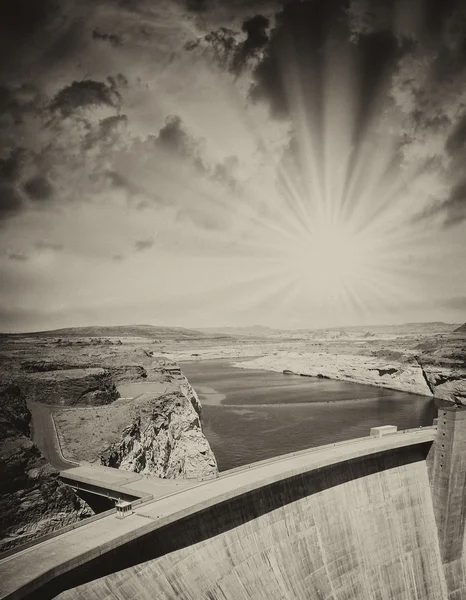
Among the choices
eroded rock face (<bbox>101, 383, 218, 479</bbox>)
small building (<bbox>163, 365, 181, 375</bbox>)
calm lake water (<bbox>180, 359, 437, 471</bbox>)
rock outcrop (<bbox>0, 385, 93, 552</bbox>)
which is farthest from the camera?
small building (<bbox>163, 365, 181, 375</bbox>)

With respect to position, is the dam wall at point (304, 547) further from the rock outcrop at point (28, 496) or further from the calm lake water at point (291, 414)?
the calm lake water at point (291, 414)

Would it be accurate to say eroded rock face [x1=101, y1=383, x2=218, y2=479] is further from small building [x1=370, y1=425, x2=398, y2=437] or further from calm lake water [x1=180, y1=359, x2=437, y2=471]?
small building [x1=370, y1=425, x2=398, y2=437]

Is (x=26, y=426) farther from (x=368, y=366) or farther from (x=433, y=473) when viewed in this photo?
(x=368, y=366)

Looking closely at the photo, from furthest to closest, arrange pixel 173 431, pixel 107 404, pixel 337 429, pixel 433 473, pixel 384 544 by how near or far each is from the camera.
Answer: pixel 337 429
pixel 107 404
pixel 173 431
pixel 433 473
pixel 384 544

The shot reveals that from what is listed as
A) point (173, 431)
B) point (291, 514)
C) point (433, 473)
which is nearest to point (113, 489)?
point (291, 514)

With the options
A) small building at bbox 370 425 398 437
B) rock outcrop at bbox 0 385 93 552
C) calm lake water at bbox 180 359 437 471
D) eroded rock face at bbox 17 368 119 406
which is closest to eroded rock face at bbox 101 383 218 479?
calm lake water at bbox 180 359 437 471

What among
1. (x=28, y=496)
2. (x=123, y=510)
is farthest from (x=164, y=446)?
(x=123, y=510)
